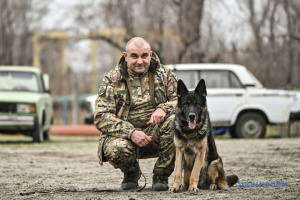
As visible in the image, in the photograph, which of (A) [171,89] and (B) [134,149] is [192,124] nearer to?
(A) [171,89]

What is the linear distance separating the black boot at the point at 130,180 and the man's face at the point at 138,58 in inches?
44.4

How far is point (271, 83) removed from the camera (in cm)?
2250

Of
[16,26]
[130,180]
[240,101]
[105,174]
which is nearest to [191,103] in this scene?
[130,180]

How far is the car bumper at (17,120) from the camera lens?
1387cm

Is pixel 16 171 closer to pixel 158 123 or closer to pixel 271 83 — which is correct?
pixel 158 123

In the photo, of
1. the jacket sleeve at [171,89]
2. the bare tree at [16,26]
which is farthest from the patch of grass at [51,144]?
the bare tree at [16,26]

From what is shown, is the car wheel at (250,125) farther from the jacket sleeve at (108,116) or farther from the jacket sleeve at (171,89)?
the jacket sleeve at (108,116)

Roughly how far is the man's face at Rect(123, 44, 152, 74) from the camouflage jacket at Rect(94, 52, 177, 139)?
0.14m

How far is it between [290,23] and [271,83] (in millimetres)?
2465

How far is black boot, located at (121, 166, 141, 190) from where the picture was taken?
609cm

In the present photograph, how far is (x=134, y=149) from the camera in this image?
5996 mm

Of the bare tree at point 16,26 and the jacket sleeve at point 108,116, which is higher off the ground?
the bare tree at point 16,26

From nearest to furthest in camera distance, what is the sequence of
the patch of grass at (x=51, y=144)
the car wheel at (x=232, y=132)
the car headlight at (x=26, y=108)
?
the patch of grass at (x=51, y=144)
the car headlight at (x=26, y=108)
the car wheel at (x=232, y=132)

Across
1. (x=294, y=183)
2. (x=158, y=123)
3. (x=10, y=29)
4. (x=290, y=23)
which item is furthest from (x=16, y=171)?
(x=10, y=29)
